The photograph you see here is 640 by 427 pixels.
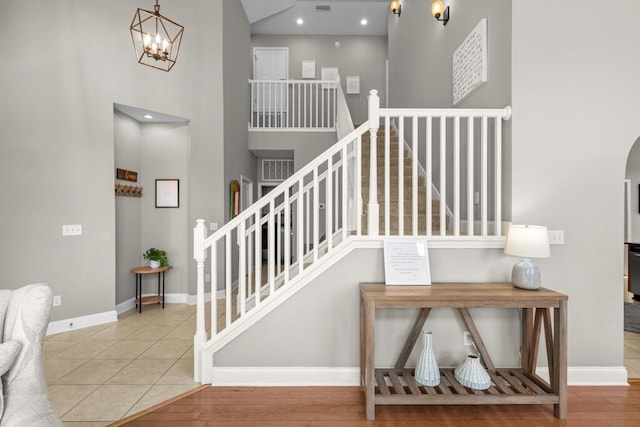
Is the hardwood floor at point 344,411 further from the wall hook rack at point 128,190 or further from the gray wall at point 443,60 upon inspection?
the wall hook rack at point 128,190

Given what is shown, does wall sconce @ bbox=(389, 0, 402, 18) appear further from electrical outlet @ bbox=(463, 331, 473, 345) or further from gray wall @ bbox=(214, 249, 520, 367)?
electrical outlet @ bbox=(463, 331, 473, 345)

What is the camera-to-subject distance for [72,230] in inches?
148

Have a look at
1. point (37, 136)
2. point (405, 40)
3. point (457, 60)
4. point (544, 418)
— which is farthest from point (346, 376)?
point (405, 40)

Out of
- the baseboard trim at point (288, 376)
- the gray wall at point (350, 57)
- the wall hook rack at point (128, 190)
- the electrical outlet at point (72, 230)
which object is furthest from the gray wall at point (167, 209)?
the gray wall at point (350, 57)

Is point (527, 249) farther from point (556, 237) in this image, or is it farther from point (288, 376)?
point (288, 376)

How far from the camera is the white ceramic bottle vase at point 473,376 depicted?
85.5 inches

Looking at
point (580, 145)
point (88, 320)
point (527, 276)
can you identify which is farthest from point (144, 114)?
point (580, 145)

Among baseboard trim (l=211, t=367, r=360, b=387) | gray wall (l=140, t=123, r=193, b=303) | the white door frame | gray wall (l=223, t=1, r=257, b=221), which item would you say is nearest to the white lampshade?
baseboard trim (l=211, t=367, r=360, b=387)

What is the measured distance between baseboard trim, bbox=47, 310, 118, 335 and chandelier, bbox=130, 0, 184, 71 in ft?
9.74

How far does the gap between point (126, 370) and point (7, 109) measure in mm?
3044

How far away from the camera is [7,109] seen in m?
3.45

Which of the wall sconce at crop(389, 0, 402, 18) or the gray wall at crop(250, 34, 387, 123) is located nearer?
the wall sconce at crop(389, 0, 402, 18)

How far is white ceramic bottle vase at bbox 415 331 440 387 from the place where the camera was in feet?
7.30

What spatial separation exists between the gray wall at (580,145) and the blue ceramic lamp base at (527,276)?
0.37 metres
